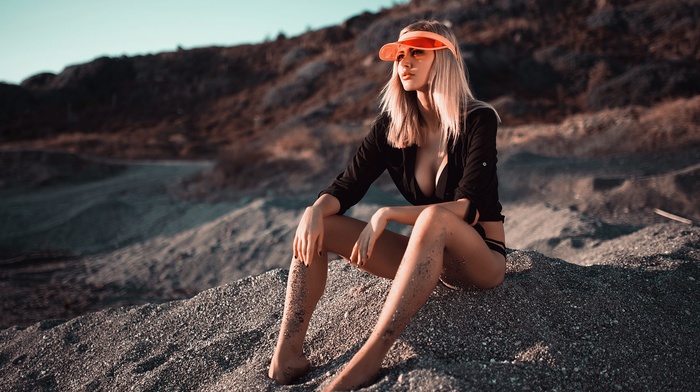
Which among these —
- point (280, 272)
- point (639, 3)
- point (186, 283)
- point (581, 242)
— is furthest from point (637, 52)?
point (280, 272)

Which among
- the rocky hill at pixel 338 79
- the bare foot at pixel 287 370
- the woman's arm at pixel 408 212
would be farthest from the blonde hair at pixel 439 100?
the rocky hill at pixel 338 79

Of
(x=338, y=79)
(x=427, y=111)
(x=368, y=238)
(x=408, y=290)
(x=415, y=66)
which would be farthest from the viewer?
(x=338, y=79)

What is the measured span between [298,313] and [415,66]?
1.15 meters

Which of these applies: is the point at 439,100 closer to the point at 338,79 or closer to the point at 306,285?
the point at 306,285

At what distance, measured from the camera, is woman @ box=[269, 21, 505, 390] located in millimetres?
2148

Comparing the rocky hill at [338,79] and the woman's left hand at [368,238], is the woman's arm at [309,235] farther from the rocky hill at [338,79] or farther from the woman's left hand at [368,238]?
the rocky hill at [338,79]

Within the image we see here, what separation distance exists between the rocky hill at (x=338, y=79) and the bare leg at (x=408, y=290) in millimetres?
11383

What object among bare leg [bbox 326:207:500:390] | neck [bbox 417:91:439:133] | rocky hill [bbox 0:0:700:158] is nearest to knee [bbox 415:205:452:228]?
bare leg [bbox 326:207:500:390]

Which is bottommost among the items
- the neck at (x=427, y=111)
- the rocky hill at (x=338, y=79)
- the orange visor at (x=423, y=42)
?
the rocky hill at (x=338, y=79)

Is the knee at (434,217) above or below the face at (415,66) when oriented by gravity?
below

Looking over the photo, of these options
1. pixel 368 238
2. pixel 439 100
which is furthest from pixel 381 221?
pixel 439 100

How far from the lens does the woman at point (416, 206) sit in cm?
215

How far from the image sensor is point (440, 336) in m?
2.39

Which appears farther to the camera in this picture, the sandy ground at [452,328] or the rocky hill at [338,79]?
the rocky hill at [338,79]
